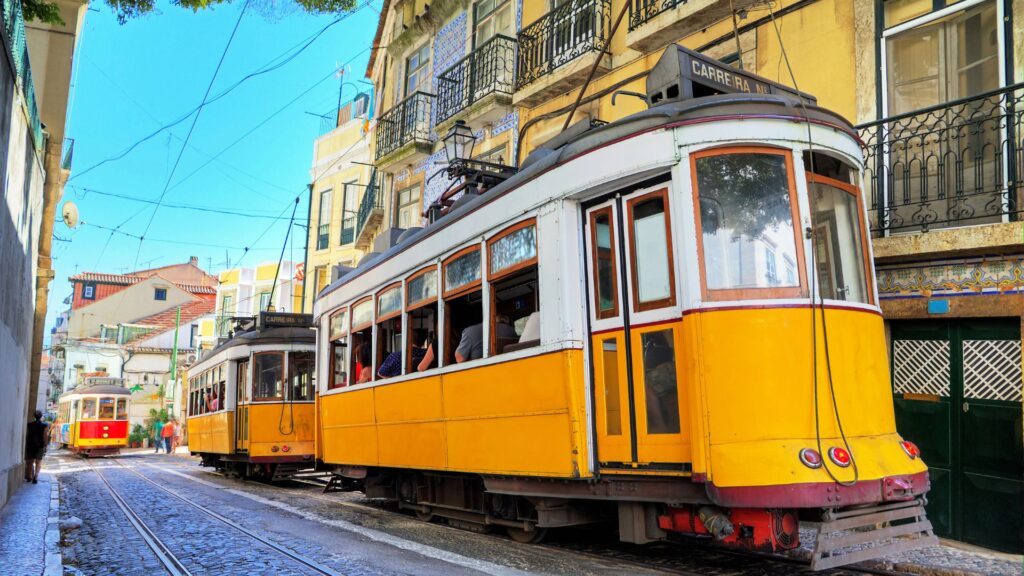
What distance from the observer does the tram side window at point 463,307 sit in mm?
7258

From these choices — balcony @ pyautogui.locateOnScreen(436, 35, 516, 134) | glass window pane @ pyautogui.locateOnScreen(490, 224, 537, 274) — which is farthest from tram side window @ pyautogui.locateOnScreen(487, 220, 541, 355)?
balcony @ pyautogui.locateOnScreen(436, 35, 516, 134)

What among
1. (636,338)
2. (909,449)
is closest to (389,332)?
(636,338)

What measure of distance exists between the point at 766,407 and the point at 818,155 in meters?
1.94

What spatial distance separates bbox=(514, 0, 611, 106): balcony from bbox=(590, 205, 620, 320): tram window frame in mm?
6968

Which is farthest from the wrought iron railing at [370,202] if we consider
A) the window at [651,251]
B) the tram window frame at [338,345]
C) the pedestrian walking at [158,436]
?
the pedestrian walking at [158,436]

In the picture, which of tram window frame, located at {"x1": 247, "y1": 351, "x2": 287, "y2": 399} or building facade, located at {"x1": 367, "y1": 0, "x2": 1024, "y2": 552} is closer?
building facade, located at {"x1": 367, "y1": 0, "x2": 1024, "y2": 552}

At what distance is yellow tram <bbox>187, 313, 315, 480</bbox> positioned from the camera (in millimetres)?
15098

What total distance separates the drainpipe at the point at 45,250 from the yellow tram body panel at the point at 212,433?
11.6ft

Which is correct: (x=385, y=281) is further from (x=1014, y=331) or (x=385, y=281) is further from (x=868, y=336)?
(x=1014, y=331)

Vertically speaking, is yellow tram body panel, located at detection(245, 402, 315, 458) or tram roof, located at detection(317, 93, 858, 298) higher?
tram roof, located at detection(317, 93, 858, 298)

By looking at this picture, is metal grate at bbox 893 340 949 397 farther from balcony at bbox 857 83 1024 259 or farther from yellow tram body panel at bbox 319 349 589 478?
yellow tram body panel at bbox 319 349 589 478

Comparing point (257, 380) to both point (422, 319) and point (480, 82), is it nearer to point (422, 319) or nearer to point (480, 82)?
point (480, 82)

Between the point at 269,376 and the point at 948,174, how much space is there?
11.8 m

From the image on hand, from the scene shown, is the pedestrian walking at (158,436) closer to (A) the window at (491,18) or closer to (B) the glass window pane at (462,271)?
(A) the window at (491,18)
